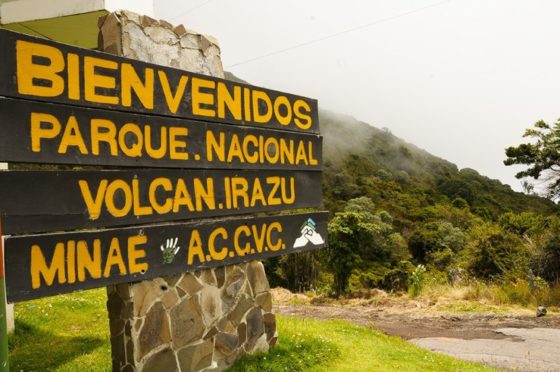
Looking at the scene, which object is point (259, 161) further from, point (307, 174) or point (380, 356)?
point (380, 356)

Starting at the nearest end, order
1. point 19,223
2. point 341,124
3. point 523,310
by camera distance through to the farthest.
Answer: point 19,223
point 523,310
point 341,124

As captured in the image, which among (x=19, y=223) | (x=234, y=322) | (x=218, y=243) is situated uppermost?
(x=19, y=223)

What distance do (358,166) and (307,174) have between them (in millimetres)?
90280

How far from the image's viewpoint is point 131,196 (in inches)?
203

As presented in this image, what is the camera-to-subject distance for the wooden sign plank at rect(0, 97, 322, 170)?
437cm

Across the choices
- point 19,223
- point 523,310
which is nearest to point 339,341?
point 19,223

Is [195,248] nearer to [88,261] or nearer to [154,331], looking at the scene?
[154,331]

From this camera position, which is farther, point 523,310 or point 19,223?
point 523,310

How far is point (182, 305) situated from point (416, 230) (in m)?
47.4

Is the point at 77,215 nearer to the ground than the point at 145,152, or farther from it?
nearer to the ground

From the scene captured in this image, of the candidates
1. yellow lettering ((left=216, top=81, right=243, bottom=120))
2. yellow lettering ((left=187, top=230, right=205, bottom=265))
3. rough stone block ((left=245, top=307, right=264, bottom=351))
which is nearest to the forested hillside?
rough stone block ((left=245, top=307, right=264, bottom=351))

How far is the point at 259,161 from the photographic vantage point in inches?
259

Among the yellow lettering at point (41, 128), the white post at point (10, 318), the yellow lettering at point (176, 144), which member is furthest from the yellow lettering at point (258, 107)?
the white post at point (10, 318)

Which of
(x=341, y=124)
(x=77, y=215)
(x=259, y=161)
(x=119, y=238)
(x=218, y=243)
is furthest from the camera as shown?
(x=341, y=124)
